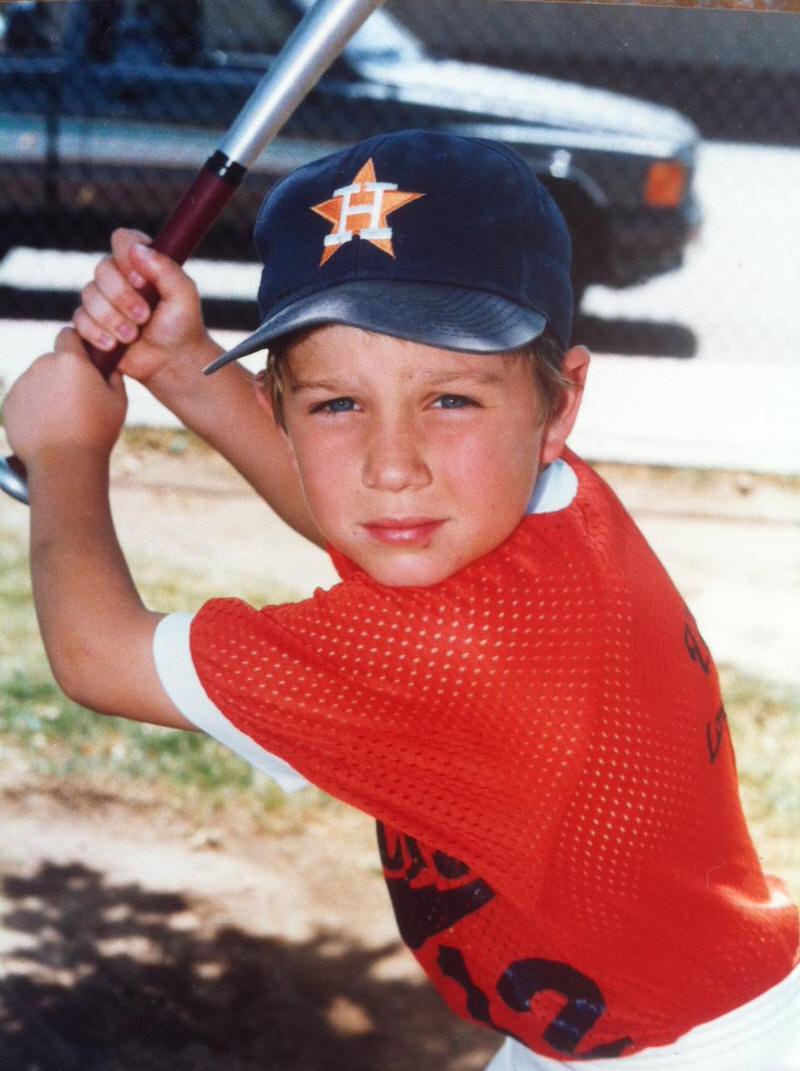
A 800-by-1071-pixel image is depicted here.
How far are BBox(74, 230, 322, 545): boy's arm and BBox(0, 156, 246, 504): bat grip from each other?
0.7 inches

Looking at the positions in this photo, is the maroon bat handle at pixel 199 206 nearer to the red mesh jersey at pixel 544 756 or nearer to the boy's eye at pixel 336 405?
the boy's eye at pixel 336 405

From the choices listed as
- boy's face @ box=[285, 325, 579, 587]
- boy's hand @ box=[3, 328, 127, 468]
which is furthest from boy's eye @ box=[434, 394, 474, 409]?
boy's hand @ box=[3, 328, 127, 468]

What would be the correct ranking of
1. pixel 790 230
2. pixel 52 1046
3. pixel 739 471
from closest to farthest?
1. pixel 52 1046
2. pixel 739 471
3. pixel 790 230

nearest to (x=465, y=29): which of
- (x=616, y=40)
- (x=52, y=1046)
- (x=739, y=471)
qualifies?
(x=616, y=40)

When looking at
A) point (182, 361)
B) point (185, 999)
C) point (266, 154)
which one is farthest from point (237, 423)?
point (266, 154)

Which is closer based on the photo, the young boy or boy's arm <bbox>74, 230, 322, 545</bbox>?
the young boy

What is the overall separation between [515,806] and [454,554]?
280 millimetres

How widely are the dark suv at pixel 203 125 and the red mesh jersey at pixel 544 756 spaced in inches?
210

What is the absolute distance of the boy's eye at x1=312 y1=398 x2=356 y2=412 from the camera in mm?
1529

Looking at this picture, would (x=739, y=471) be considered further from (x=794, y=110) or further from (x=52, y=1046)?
(x=794, y=110)

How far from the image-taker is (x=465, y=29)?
57.1ft

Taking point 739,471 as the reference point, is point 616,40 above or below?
above

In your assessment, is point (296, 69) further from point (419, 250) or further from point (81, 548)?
point (81, 548)

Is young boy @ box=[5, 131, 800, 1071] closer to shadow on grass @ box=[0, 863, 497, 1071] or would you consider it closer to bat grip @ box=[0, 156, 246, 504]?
bat grip @ box=[0, 156, 246, 504]
